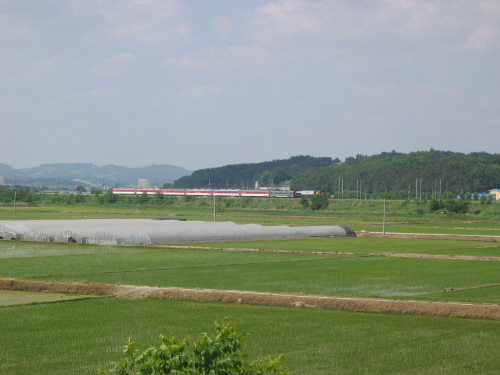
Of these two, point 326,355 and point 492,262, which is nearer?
point 326,355

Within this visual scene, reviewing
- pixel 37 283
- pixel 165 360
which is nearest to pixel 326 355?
pixel 165 360

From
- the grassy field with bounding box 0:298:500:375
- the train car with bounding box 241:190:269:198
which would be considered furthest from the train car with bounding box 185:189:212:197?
the grassy field with bounding box 0:298:500:375

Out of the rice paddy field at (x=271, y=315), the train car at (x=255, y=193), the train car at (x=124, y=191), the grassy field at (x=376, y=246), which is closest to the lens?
the rice paddy field at (x=271, y=315)

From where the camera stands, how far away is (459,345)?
13.1 metres

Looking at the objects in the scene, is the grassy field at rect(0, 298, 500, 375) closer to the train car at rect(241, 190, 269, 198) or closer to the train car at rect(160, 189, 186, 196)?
the train car at rect(241, 190, 269, 198)

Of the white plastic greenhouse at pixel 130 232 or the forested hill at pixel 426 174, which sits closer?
the white plastic greenhouse at pixel 130 232

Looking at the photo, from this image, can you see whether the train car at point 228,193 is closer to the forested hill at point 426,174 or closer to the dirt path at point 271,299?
the forested hill at point 426,174

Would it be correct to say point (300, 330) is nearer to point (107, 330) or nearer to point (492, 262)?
point (107, 330)

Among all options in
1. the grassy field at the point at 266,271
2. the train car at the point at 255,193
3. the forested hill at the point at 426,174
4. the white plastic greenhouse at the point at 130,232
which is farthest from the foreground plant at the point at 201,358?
the forested hill at the point at 426,174

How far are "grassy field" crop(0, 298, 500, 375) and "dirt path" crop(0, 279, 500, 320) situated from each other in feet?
1.97

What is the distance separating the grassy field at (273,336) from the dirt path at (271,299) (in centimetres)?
60

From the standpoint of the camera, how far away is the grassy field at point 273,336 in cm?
1132

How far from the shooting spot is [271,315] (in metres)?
16.4

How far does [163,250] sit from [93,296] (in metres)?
18.1
